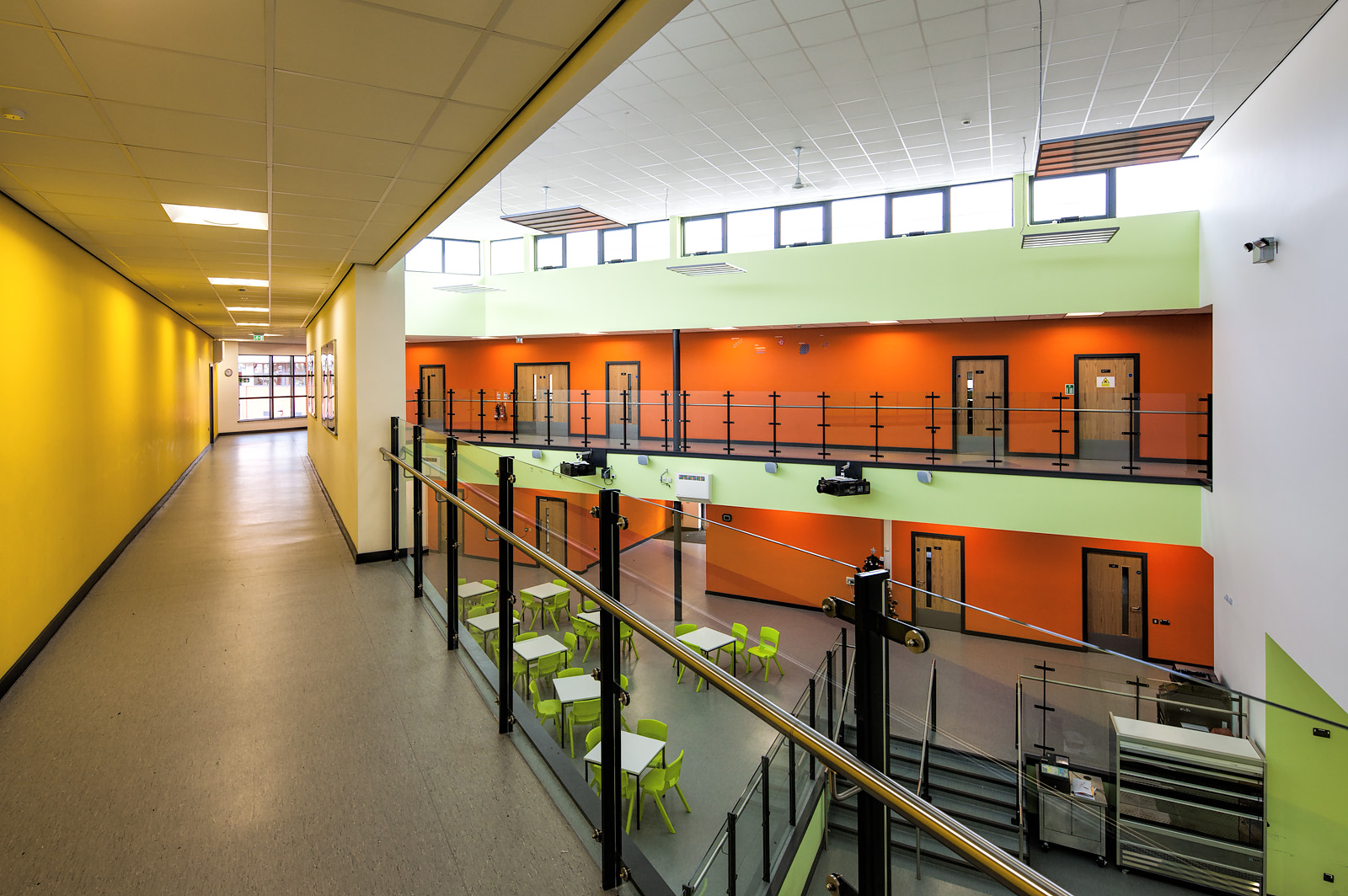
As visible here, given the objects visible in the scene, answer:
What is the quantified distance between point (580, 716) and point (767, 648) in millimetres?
1262

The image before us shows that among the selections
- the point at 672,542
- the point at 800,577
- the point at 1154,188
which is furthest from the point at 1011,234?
the point at 800,577

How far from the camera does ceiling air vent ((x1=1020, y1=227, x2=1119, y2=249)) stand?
28.7 ft

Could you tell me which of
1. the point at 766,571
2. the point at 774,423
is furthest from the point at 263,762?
the point at 774,423

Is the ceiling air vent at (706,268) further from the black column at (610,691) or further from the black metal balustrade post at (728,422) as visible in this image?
the black column at (610,691)

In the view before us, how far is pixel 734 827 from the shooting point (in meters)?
1.86

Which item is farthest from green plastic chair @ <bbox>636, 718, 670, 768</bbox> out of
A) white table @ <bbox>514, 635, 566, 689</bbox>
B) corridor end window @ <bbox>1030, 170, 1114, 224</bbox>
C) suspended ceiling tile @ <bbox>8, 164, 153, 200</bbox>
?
corridor end window @ <bbox>1030, 170, 1114, 224</bbox>

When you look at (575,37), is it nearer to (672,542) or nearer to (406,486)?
(672,542)

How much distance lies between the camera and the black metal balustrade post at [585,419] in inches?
492

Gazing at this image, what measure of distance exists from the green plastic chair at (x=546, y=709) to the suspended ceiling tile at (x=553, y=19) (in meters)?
2.70

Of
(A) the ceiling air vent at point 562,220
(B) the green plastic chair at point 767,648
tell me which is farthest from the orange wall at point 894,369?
(B) the green plastic chair at point 767,648

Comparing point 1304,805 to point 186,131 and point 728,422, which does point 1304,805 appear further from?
point 728,422

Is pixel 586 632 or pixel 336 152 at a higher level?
pixel 336 152

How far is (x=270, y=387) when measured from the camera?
85.1ft

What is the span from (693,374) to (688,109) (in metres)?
→ 6.73
